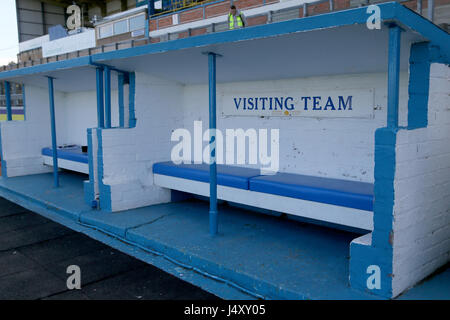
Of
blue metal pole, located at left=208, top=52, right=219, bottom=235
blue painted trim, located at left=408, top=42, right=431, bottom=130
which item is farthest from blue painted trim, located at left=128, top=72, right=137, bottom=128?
blue painted trim, located at left=408, top=42, right=431, bottom=130

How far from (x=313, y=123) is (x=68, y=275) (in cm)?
336

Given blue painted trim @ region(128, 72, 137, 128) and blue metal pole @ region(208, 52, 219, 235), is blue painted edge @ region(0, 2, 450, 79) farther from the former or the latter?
blue painted trim @ region(128, 72, 137, 128)

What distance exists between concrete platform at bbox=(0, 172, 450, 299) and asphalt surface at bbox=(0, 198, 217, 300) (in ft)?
0.58

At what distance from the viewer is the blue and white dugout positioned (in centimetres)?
311

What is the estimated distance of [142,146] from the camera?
245 inches

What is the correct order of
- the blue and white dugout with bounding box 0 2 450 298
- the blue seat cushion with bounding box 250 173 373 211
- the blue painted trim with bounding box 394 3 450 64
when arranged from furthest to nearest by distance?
the blue seat cushion with bounding box 250 173 373 211
the blue and white dugout with bounding box 0 2 450 298
the blue painted trim with bounding box 394 3 450 64

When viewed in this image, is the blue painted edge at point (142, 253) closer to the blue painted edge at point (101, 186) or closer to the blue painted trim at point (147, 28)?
the blue painted edge at point (101, 186)

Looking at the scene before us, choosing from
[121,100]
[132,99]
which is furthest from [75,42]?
[132,99]

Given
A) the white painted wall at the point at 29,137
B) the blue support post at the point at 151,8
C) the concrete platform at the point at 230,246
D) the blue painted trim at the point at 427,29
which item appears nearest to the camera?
the blue painted trim at the point at 427,29

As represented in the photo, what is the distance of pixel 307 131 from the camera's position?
5.30m

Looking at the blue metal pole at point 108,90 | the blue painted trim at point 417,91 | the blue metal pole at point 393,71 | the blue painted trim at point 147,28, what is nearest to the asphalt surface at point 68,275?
the blue metal pole at point 108,90

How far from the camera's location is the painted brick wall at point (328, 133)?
4656mm

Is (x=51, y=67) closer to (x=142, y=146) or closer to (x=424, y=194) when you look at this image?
(x=142, y=146)

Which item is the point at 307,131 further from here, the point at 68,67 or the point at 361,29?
the point at 68,67
